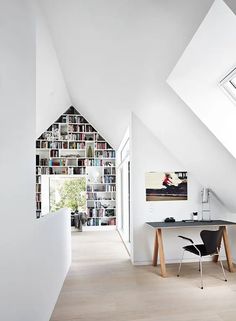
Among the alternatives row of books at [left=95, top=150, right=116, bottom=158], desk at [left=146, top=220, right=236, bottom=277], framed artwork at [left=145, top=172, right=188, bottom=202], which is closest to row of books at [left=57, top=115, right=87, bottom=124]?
row of books at [left=95, top=150, right=116, bottom=158]

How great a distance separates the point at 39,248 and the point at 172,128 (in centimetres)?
270

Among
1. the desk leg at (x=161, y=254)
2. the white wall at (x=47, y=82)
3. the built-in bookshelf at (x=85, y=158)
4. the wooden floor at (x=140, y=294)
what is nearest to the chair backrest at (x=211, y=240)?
the wooden floor at (x=140, y=294)

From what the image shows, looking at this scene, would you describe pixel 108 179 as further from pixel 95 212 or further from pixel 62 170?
pixel 62 170

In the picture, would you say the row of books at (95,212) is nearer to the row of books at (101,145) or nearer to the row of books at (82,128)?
the row of books at (101,145)

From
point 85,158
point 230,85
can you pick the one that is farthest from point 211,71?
point 85,158

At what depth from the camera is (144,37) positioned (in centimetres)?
276

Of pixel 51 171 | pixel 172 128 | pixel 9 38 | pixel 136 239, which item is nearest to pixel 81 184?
pixel 51 171

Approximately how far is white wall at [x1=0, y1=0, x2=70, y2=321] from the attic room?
0.01 m

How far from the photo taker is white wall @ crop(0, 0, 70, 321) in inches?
58.4

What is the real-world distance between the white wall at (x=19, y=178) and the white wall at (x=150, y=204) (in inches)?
91.6

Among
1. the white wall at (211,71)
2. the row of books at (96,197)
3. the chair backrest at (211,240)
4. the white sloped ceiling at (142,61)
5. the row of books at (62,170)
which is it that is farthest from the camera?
the row of books at (96,197)

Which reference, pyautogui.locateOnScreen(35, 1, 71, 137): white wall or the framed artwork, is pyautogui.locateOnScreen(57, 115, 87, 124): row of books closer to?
pyautogui.locateOnScreen(35, 1, 71, 137): white wall

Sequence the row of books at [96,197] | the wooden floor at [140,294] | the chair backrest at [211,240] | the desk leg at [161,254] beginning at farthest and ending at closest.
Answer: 1. the row of books at [96,197]
2. the desk leg at [161,254]
3. the chair backrest at [211,240]
4. the wooden floor at [140,294]

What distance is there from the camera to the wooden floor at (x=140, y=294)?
8.94ft
